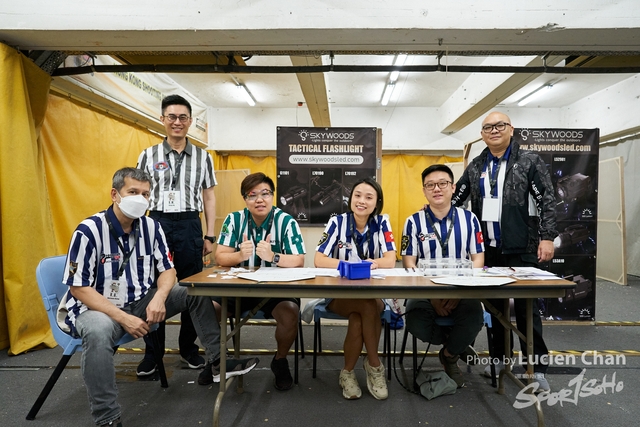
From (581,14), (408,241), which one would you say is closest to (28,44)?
(408,241)

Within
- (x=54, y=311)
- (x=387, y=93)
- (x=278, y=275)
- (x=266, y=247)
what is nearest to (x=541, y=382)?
(x=278, y=275)

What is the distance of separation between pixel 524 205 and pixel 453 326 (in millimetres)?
889

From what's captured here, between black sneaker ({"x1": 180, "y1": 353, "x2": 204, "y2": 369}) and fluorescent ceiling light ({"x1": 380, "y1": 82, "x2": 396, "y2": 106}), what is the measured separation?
517 cm

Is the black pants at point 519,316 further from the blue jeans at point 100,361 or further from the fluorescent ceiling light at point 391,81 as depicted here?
the fluorescent ceiling light at point 391,81

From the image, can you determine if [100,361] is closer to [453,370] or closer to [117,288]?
→ [117,288]

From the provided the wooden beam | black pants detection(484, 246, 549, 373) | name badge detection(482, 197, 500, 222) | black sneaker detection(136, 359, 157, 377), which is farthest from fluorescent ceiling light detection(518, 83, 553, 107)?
black sneaker detection(136, 359, 157, 377)

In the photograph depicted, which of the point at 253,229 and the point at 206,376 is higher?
the point at 253,229

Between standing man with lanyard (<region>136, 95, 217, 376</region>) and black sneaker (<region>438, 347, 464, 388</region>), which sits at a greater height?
standing man with lanyard (<region>136, 95, 217, 376</region>)

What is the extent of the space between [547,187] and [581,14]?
1.19m

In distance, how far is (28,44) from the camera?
2605 millimetres

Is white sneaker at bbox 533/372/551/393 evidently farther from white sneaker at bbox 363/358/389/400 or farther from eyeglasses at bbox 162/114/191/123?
eyeglasses at bbox 162/114/191/123

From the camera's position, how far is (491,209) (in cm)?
227

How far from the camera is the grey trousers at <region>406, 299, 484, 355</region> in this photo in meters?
2.00

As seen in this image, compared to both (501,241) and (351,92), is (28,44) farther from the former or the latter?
(351,92)
